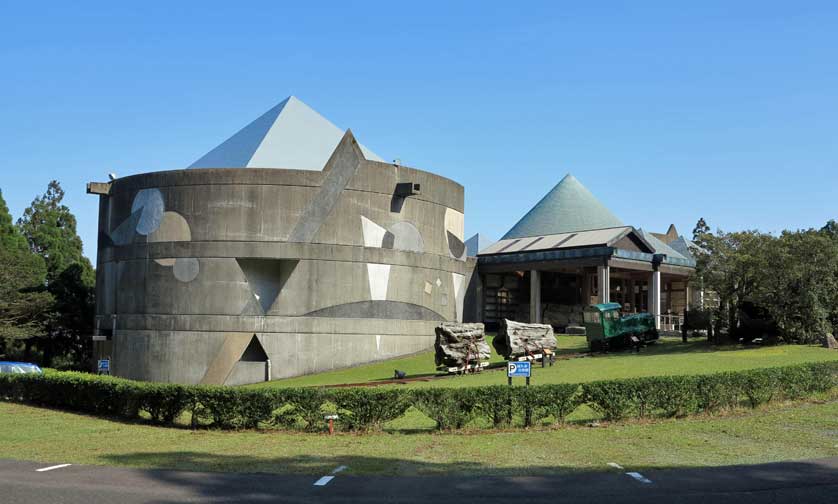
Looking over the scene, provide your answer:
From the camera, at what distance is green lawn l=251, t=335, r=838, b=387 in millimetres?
30344

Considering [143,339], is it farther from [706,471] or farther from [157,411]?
[706,471]

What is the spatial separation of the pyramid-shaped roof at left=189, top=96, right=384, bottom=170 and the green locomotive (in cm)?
1960

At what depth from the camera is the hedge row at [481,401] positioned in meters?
19.4

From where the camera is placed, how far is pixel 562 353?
42.7 meters

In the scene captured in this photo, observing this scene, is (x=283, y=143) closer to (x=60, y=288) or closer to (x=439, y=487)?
(x=60, y=288)

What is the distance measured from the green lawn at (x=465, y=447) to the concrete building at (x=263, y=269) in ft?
83.3

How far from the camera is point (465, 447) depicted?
55.8ft

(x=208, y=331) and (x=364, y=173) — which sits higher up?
(x=364, y=173)

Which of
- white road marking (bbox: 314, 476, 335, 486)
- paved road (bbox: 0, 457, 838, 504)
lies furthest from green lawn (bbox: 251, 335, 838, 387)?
white road marking (bbox: 314, 476, 335, 486)

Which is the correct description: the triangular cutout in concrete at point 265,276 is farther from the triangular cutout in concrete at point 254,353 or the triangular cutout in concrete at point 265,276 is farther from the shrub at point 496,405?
the shrub at point 496,405

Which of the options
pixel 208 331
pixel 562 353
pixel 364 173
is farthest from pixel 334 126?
pixel 562 353

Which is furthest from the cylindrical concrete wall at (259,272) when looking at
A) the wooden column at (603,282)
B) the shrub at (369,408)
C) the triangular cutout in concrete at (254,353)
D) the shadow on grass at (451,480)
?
the shadow on grass at (451,480)

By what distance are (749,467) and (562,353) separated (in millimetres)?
28959

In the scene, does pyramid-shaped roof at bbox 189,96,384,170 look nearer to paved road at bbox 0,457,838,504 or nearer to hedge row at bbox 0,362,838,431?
hedge row at bbox 0,362,838,431
